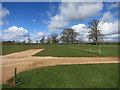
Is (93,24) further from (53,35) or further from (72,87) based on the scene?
(72,87)

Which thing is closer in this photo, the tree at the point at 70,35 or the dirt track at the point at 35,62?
the dirt track at the point at 35,62

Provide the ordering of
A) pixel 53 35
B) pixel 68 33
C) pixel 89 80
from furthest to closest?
pixel 53 35, pixel 68 33, pixel 89 80

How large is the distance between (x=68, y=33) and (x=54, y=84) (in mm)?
71715

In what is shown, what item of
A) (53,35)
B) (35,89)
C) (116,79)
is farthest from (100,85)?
(53,35)

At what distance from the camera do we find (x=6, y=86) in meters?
5.48

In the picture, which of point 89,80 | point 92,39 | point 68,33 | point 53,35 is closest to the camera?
point 89,80

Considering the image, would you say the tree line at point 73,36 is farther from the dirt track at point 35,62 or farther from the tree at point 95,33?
the dirt track at point 35,62

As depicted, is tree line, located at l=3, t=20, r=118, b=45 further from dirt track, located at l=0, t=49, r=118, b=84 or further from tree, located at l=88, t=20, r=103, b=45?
dirt track, located at l=0, t=49, r=118, b=84

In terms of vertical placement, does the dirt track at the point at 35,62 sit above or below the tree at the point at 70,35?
below

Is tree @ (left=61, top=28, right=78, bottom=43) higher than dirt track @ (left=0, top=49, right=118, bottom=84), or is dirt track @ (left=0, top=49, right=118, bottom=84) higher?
tree @ (left=61, top=28, right=78, bottom=43)

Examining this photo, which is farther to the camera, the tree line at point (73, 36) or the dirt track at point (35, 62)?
the tree line at point (73, 36)

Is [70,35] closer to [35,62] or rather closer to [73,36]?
[73,36]

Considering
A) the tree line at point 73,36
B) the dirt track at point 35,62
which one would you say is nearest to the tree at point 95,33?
the tree line at point 73,36

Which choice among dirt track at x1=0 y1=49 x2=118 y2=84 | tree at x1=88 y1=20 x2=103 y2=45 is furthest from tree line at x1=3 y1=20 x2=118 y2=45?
dirt track at x1=0 y1=49 x2=118 y2=84
